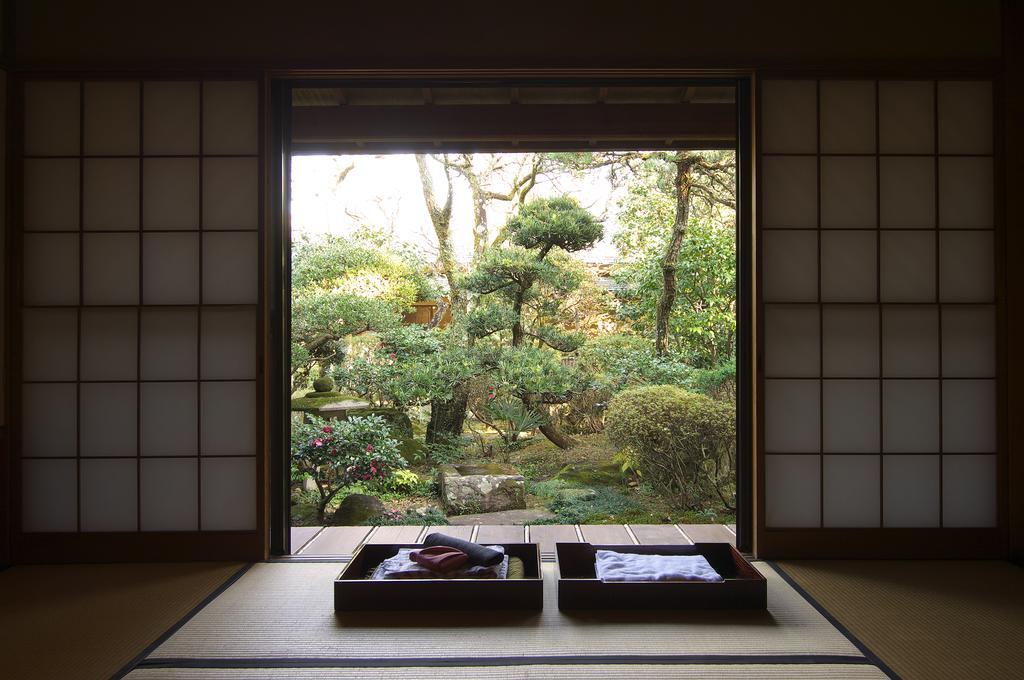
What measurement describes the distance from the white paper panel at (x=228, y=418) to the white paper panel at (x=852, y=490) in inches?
104

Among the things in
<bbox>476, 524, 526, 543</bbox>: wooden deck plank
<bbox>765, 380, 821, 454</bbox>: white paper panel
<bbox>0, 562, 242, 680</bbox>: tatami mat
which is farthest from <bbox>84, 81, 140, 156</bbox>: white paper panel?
<bbox>765, 380, 821, 454</bbox>: white paper panel

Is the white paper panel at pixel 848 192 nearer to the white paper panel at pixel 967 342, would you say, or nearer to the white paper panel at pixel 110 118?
the white paper panel at pixel 967 342

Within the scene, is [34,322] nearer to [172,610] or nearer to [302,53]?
[172,610]

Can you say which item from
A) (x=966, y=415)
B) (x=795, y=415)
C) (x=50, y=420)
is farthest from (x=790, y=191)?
(x=50, y=420)

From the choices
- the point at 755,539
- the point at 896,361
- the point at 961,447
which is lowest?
the point at 755,539

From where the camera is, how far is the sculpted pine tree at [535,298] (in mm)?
6441

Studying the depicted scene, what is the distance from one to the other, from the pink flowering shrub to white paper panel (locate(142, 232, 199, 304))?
8.27ft

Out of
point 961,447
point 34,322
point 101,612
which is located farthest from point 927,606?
point 34,322

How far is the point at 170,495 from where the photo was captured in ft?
9.77

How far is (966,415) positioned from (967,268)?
67 centimetres

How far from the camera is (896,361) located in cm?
299

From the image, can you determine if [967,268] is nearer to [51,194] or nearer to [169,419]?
[169,419]

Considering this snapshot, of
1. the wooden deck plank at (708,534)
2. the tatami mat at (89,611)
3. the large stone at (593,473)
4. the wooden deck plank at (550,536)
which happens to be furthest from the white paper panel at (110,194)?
the large stone at (593,473)

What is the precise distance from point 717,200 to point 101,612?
6.23 metres
